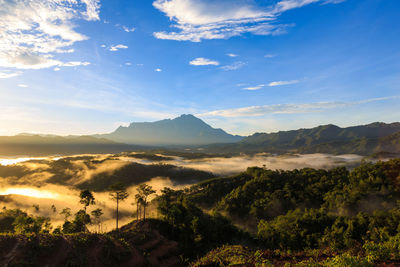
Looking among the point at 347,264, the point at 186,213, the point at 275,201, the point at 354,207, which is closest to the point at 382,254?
the point at 347,264

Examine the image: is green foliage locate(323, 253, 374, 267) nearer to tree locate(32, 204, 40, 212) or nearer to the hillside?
the hillside

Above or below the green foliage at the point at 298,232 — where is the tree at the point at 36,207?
below

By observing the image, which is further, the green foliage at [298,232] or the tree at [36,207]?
the tree at [36,207]

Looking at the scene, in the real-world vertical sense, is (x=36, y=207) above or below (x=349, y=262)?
below

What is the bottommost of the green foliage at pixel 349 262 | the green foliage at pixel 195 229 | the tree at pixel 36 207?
the tree at pixel 36 207

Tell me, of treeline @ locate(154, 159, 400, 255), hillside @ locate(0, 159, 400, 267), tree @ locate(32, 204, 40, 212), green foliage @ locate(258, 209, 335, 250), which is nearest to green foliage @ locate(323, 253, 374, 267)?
hillside @ locate(0, 159, 400, 267)

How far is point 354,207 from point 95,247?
64791 millimetres

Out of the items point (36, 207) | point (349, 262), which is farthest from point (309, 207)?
point (36, 207)

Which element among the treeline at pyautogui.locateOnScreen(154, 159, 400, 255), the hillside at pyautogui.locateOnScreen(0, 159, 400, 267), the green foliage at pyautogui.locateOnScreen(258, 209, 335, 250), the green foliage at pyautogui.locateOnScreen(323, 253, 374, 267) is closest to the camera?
the green foliage at pyautogui.locateOnScreen(323, 253, 374, 267)

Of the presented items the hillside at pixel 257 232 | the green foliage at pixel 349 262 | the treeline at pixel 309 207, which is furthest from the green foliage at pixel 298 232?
the green foliage at pixel 349 262

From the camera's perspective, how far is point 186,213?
4956 cm

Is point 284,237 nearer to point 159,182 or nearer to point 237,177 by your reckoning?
point 237,177

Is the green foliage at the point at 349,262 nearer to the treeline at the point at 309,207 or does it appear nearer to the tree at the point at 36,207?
the treeline at the point at 309,207

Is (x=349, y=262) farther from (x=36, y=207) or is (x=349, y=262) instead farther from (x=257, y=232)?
(x=36, y=207)
